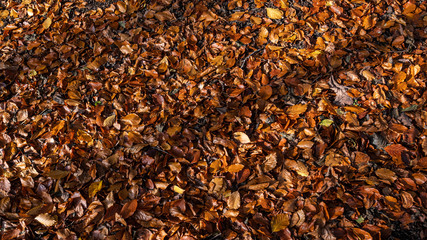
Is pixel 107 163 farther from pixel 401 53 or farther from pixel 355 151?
pixel 401 53

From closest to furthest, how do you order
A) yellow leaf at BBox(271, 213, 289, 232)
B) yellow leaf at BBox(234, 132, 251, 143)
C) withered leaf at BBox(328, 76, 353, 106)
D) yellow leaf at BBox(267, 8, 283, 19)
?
yellow leaf at BBox(271, 213, 289, 232), yellow leaf at BBox(234, 132, 251, 143), withered leaf at BBox(328, 76, 353, 106), yellow leaf at BBox(267, 8, 283, 19)

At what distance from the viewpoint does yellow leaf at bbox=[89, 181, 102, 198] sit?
5.80ft

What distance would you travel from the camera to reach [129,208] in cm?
170

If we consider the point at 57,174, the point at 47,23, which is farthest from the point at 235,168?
the point at 47,23

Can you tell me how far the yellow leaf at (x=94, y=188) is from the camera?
1766 millimetres

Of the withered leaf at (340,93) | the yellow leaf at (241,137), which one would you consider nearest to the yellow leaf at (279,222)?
the yellow leaf at (241,137)

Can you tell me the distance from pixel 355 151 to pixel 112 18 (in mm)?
2409

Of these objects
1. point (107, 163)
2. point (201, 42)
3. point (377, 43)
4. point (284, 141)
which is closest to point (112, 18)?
point (201, 42)

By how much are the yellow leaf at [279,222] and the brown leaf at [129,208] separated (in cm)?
84

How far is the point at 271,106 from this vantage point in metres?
2.06

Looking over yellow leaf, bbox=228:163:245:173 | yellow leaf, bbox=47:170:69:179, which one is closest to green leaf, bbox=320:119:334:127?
yellow leaf, bbox=228:163:245:173

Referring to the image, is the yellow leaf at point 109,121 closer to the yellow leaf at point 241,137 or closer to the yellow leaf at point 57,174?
the yellow leaf at point 57,174

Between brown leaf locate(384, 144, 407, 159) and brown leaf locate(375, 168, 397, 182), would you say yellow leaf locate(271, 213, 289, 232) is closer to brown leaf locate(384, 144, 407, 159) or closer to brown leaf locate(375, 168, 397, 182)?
brown leaf locate(375, 168, 397, 182)

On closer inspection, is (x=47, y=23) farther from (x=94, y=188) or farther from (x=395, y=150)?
(x=395, y=150)
